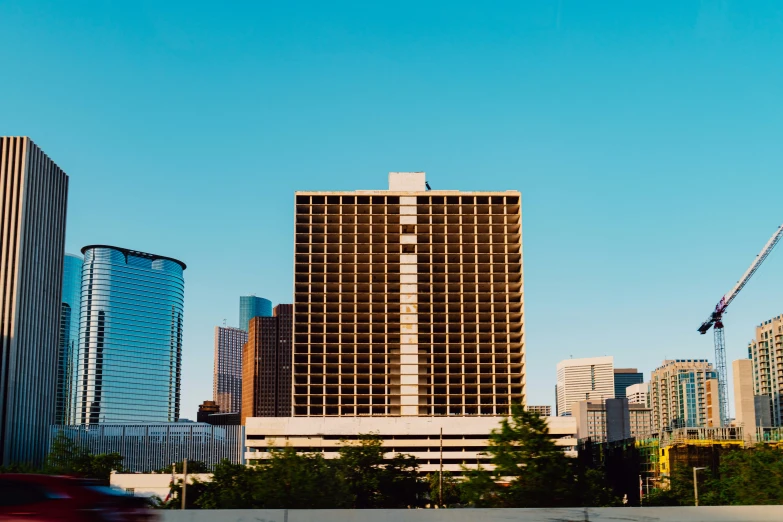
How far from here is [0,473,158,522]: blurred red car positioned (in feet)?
40.5

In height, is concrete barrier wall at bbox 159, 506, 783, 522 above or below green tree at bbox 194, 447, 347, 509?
above

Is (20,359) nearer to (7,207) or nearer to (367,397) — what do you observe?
(7,207)

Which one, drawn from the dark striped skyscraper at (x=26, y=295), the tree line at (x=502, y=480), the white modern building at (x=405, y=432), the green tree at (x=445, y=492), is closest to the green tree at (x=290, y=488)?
the tree line at (x=502, y=480)

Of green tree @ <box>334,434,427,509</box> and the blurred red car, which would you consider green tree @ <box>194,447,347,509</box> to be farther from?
green tree @ <box>334,434,427,509</box>

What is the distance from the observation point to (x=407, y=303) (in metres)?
178

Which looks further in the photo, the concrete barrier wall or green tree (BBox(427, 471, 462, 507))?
green tree (BBox(427, 471, 462, 507))

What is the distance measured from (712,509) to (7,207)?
156 meters

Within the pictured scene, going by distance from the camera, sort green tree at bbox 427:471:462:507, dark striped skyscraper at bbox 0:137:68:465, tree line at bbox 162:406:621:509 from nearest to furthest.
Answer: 1. tree line at bbox 162:406:621:509
2. green tree at bbox 427:471:462:507
3. dark striped skyscraper at bbox 0:137:68:465

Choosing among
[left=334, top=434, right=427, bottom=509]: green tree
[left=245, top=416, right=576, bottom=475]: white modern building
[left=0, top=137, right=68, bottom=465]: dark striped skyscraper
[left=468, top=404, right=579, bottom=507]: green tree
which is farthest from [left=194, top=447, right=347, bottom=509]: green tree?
[left=245, top=416, right=576, bottom=475]: white modern building

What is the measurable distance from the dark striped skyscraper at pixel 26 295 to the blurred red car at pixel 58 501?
480 feet

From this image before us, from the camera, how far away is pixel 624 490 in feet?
486

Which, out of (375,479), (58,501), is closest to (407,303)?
(375,479)

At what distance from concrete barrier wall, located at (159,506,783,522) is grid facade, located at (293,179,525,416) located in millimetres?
157336

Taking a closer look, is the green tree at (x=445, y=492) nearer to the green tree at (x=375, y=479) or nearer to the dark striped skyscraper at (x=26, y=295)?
the green tree at (x=375, y=479)
